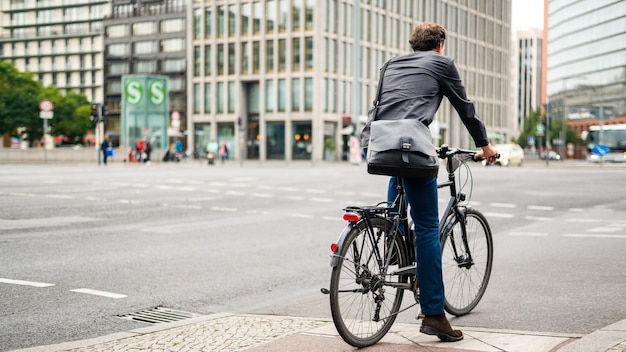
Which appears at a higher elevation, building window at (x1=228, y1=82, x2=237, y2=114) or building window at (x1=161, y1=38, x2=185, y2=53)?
building window at (x1=161, y1=38, x2=185, y2=53)

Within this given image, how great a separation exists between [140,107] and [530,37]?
154 m

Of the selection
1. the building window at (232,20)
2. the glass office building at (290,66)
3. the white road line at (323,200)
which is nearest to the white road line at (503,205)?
the white road line at (323,200)

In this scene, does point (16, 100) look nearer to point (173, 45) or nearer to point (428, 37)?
point (173, 45)

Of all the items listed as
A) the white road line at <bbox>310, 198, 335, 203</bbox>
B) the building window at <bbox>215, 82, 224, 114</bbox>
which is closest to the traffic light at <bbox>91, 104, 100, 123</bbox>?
the white road line at <bbox>310, 198, 335, 203</bbox>

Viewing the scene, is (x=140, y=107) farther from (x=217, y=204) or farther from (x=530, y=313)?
(x=530, y=313)

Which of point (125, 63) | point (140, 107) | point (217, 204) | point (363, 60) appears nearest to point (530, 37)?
point (125, 63)

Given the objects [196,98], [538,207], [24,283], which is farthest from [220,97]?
[24,283]

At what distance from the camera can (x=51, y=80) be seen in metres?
130

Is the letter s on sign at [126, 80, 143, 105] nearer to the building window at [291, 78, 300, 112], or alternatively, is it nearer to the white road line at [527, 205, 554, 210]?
the building window at [291, 78, 300, 112]

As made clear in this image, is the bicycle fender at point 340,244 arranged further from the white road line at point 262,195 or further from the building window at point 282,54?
the building window at point 282,54

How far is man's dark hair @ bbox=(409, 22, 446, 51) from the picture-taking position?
4.59 meters

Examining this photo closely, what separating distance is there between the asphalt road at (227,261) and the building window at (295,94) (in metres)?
57.4

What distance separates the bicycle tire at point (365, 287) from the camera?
4219 mm

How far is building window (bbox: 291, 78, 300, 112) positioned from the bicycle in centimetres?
6906
